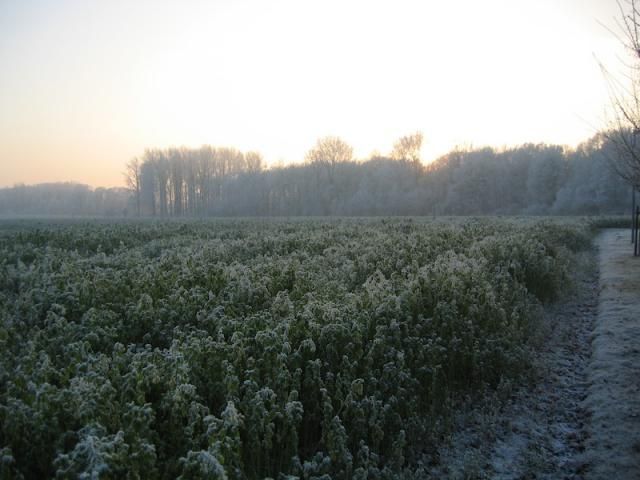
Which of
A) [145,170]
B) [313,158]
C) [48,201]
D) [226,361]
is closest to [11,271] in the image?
[226,361]

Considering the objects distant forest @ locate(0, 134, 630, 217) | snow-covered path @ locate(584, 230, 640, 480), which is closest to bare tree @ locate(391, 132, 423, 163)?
distant forest @ locate(0, 134, 630, 217)

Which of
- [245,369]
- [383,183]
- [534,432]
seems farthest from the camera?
[383,183]

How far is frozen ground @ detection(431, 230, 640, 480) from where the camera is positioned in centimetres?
487

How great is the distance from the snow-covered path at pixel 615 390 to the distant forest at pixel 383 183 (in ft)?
196

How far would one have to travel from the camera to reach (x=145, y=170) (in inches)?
4188

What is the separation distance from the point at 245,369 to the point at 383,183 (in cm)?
8498

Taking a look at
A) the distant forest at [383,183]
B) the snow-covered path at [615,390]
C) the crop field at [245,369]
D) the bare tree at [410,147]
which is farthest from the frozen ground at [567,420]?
the bare tree at [410,147]

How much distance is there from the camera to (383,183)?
87.6 m

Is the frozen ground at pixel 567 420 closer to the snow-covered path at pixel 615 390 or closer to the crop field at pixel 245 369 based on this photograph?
the snow-covered path at pixel 615 390

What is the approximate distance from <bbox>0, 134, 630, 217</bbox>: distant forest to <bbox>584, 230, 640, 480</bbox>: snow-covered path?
196 ft

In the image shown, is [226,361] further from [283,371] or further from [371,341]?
[371,341]

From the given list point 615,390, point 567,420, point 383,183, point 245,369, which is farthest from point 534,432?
point 383,183

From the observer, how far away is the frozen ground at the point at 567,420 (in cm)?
487

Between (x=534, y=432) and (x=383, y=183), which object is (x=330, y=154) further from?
(x=534, y=432)
